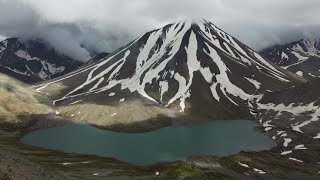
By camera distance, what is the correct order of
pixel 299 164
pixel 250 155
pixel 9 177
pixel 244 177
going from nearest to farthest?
1. pixel 9 177
2. pixel 244 177
3. pixel 299 164
4. pixel 250 155

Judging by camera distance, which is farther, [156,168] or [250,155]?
[250,155]

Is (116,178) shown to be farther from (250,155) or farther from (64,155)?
(250,155)

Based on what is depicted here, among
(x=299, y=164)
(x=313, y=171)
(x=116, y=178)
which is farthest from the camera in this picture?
(x=299, y=164)

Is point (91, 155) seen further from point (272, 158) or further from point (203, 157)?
point (272, 158)

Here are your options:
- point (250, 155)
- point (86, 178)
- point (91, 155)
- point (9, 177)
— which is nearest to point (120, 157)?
point (91, 155)

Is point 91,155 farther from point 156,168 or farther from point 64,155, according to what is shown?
point 156,168

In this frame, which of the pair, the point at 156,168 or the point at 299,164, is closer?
the point at 156,168

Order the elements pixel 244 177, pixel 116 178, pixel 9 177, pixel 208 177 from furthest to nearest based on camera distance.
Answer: pixel 244 177 → pixel 208 177 → pixel 116 178 → pixel 9 177

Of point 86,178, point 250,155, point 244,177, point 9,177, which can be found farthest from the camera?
point 250,155

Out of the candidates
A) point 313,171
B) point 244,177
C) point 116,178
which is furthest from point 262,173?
point 116,178
